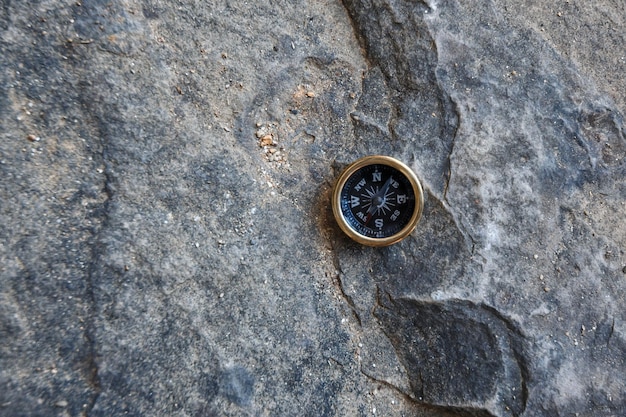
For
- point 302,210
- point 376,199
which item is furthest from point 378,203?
point 302,210

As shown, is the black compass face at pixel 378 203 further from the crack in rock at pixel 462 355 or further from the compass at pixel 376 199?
the crack in rock at pixel 462 355

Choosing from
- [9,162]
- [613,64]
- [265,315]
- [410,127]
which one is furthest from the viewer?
[613,64]

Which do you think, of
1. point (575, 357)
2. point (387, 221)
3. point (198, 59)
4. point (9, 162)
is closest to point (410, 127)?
point (387, 221)

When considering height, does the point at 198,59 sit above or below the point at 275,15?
below

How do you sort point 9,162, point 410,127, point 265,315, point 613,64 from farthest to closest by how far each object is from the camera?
1. point 613,64
2. point 410,127
3. point 265,315
4. point 9,162

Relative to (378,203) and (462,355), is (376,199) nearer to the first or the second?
(378,203)

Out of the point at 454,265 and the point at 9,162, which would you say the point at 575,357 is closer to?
the point at 454,265

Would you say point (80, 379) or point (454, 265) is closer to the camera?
point (80, 379)
